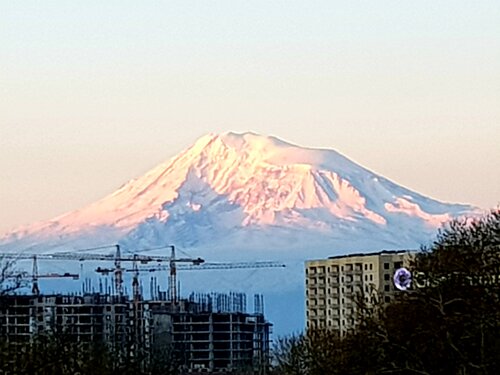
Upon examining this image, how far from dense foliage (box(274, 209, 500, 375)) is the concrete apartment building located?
5853 centimetres

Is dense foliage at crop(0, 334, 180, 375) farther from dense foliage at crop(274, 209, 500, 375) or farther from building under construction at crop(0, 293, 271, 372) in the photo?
building under construction at crop(0, 293, 271, 372)

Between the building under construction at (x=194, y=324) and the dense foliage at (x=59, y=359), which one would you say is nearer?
the dense foliage at (x=59, y=359)

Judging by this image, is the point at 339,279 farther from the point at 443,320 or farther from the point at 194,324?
the point at 443,320

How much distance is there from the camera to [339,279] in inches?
4909

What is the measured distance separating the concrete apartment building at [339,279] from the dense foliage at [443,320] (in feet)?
192

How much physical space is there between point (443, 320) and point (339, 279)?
81.5m

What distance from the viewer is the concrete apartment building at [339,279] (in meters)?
111

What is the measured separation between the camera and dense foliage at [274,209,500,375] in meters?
41.6

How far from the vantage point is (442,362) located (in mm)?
42875

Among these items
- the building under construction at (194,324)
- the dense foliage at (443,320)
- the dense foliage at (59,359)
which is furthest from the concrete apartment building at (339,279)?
the dense foliage at (59,359)

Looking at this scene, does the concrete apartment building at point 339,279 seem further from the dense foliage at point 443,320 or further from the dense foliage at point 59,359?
the dense foliage at point 59,359

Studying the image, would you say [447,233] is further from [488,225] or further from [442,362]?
[442,362]

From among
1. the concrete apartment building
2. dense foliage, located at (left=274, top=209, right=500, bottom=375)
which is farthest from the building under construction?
dense foliage, located at (left=274, top=209, right=500, bottom=375)

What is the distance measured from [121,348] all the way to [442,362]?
35.1 feet
